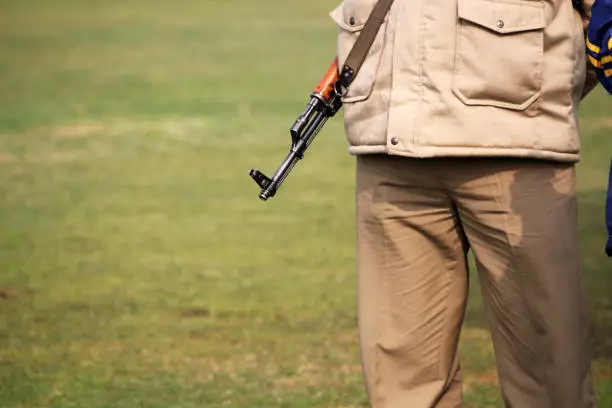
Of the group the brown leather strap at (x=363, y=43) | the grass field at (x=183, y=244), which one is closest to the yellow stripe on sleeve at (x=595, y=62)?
the brown leather strap at (x=363, y=43)

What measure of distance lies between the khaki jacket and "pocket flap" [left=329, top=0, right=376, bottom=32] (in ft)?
0.44

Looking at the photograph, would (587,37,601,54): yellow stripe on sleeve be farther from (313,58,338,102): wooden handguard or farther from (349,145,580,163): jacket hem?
(313,58,338,102): wooden handguard

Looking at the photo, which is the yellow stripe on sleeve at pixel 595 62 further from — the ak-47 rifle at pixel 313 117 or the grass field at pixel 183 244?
the grass field at pixel 183 244

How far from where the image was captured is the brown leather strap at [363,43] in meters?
3.83

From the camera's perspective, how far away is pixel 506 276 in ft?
12.6

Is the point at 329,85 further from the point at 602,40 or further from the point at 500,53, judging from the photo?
the point at 602,40

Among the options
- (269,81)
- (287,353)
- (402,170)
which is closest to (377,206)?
(402,170)

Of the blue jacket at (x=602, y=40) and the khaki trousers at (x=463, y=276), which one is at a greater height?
the blue jacket at (x=602, y=40)

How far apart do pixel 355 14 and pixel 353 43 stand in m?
0.08

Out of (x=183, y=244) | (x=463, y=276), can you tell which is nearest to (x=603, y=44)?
(x=463, y=276)

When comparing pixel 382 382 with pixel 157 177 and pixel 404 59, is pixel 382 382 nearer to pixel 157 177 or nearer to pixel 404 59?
pixel 404 59

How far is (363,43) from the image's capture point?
387 cm

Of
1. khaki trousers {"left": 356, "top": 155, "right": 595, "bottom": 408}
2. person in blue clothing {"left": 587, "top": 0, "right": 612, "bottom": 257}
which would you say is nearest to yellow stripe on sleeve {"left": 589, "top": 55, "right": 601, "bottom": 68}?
person in blue clothing {"left": 587, "top": 0, "right": 612, "bottom": 257}

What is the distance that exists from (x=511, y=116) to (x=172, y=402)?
2220mm
